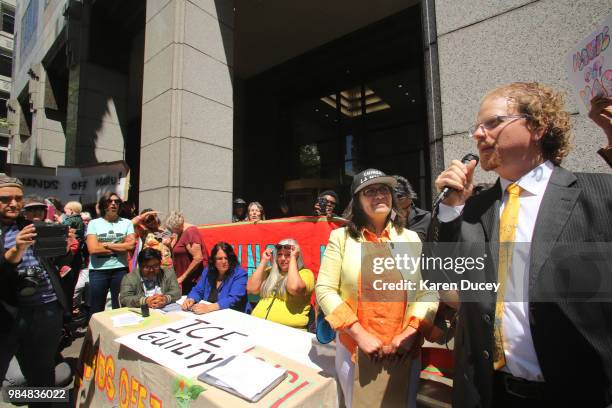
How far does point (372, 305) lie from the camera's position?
1.73m

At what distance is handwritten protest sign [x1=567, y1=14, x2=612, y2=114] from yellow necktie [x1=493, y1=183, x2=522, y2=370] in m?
0.57

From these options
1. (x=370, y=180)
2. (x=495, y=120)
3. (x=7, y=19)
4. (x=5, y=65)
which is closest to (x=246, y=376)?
(x=370, y=180)

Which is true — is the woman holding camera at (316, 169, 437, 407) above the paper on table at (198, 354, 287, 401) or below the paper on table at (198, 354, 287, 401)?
above

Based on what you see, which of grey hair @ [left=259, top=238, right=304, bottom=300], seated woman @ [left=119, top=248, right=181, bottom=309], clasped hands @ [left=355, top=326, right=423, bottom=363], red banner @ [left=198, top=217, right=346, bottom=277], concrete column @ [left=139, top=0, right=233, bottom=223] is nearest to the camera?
clasped hands @ [left=355, top=326, right=423, bottom=363]

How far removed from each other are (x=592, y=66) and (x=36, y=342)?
14.2 ft

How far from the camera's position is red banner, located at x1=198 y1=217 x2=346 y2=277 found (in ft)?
13.7

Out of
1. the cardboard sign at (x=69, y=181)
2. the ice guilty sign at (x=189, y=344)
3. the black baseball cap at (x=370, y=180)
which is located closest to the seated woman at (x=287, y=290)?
the ice guilty sign at (x=189, y=344)

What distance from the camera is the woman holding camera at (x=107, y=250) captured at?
4230mm

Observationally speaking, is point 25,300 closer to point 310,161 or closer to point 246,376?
point 246,376

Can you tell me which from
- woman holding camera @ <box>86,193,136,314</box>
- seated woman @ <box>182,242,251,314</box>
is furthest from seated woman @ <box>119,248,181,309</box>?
woman holding camera @ <box>86,193,136,314</box>

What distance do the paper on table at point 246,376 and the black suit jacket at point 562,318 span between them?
98 centimetres

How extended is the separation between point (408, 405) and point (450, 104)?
2.78 m

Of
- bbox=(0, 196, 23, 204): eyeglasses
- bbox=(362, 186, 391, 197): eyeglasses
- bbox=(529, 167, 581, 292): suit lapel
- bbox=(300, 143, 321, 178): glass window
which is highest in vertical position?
bbox=(300, 143, 321, 178): glass window

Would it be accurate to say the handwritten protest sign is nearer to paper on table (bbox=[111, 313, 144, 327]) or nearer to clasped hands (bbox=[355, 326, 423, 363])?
clasped hands (bbox=[355, 326, 423, 363])
